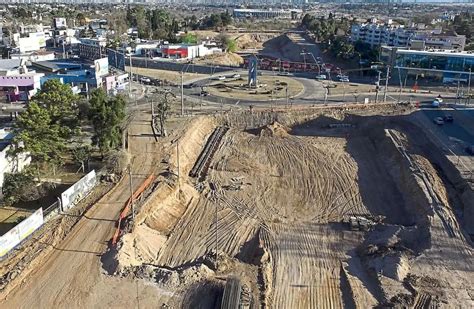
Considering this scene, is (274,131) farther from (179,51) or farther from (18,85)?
(179,51)

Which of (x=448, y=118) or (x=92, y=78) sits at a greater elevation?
(x=92, y=78)

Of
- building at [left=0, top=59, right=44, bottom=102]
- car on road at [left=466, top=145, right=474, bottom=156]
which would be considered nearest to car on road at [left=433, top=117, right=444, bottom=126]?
car on road at [left=466, top=145, right=474, bottom=156]

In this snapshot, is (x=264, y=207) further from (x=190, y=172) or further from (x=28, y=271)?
(x=28, y=271)

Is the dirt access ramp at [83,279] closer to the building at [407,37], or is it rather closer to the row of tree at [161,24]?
the building at [407,37]

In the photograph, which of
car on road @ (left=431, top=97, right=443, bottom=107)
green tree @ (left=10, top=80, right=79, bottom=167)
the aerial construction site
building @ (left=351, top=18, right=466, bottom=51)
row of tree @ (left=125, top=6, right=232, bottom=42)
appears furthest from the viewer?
row of tree @ (left=125, top=6, right=232, bottom=42)

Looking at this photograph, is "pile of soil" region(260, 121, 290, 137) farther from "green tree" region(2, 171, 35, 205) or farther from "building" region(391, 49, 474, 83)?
"building" region(391, 49, 474, 83)

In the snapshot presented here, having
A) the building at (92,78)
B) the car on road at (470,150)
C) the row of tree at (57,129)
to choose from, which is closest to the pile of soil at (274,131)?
the row of tree at (57,129)

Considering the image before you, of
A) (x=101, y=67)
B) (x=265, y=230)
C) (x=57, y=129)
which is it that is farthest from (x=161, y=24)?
(x=265, y=230)
